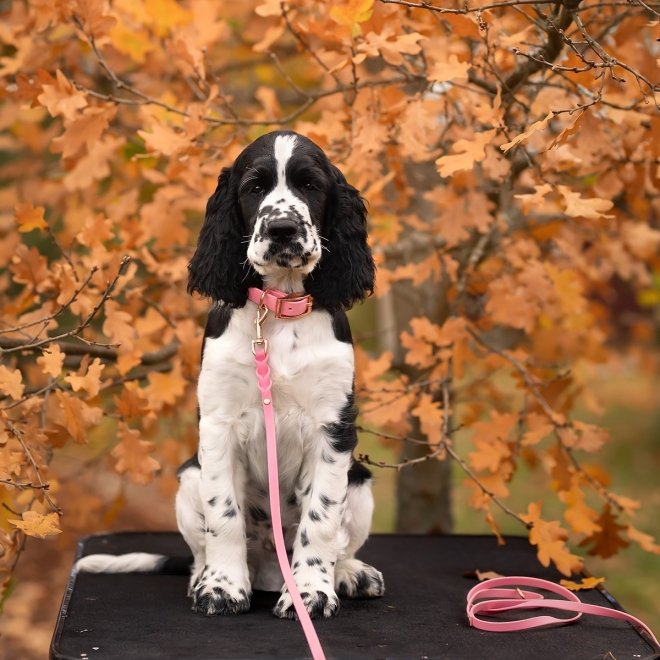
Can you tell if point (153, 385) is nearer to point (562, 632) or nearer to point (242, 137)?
point (242, 137)

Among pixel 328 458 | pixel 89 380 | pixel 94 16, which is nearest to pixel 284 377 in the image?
pixel 328 458

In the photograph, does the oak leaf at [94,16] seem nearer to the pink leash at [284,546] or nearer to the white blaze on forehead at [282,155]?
the white blaze on forehead at [282,155]

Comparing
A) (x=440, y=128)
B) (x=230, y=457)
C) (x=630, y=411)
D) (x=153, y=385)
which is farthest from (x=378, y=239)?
(x=630, y=411)

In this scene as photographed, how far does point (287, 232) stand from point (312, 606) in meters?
1.06

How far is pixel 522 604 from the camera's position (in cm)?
294

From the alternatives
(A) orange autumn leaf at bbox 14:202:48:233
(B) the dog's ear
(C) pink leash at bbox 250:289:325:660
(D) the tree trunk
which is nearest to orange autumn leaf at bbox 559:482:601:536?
(C) pink leash at bbox 250:289:325:660

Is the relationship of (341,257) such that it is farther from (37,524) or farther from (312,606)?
(37,524)

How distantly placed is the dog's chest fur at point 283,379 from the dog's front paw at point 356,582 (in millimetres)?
446

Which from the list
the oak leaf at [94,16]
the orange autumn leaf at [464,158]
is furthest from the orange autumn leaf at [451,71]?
the oak leaf at [94,16]

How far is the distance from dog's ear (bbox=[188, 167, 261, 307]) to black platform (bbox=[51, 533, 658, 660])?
93 cm

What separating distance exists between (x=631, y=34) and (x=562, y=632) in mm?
2424

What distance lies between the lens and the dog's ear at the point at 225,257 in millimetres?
2871

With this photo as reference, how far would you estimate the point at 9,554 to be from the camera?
120 inches

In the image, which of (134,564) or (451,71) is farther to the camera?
(134,564)
